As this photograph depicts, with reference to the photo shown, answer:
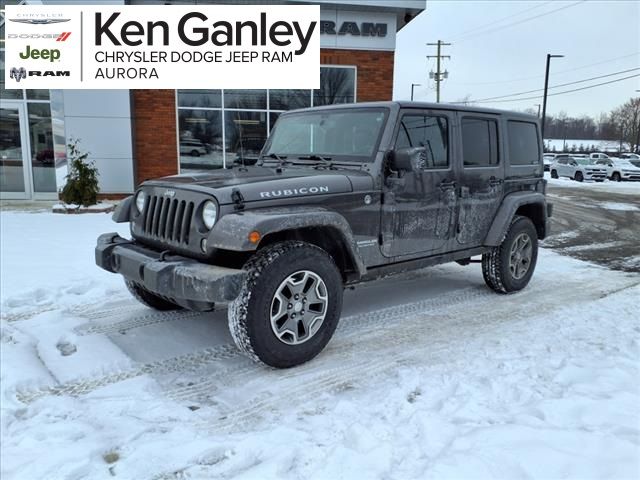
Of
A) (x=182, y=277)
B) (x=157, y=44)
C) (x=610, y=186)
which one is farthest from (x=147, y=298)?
(x=610, y=186)

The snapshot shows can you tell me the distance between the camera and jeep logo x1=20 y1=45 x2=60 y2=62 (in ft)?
39.8

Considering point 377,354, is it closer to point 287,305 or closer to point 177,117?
point 287,305

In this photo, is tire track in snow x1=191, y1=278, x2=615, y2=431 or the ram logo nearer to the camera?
tire track in snow x1=191, y1=278, x2=615, y2=431

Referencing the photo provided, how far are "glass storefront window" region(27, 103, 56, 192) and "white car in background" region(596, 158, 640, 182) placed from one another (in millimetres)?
26851

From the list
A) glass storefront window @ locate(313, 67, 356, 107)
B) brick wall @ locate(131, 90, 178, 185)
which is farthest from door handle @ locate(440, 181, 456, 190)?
brick wall @ locate(131, 90, 178, 185)

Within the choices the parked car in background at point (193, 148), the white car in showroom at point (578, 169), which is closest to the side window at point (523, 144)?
the parked car in background at point (193, 148)

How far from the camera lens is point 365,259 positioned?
4223 mm

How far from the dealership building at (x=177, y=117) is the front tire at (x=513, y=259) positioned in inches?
309

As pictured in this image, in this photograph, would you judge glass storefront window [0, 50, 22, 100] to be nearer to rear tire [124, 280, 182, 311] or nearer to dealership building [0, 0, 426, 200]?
dealership building [0, 0, 426, 200]

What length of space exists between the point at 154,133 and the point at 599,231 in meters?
10.3

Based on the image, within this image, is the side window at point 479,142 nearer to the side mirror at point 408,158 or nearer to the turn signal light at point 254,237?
the side mirror at point 408,158

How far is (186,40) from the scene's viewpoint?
12211 mm

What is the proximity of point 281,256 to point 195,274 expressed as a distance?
0.58m

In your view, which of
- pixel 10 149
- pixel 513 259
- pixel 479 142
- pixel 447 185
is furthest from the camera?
pixel 10 149
